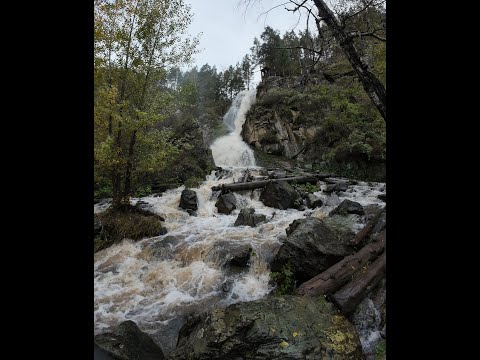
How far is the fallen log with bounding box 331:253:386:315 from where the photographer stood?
4.30 meters

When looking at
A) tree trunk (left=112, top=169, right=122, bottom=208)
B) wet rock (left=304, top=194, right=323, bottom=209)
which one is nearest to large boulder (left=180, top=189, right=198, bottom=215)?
tree trunk (left=112, top=169, right=122, bottom=208)

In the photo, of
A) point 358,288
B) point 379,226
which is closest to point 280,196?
point 379,226

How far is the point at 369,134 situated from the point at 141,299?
1748cm

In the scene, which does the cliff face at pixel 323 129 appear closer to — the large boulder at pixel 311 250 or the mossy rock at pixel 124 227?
the large boulder at pixel 311 250

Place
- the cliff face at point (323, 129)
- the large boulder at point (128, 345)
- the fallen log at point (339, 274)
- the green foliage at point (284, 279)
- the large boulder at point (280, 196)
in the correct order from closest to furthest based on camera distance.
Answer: the large boulder at point (128, 345), the fallen log at point (339, 274), the green foliage at point (284, 279), the large boulder at point (280, 196), the cliff face at point (323, 129)

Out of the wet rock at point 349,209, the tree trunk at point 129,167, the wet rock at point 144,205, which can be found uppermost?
the tree trunk at point 129,167

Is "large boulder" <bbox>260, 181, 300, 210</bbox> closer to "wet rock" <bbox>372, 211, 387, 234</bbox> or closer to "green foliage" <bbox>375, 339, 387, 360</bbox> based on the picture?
"wet rock" <bbox>372, 211, 387, 234</bbox>

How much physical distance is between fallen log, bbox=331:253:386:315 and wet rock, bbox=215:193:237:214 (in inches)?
290

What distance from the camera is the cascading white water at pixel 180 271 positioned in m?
5.40

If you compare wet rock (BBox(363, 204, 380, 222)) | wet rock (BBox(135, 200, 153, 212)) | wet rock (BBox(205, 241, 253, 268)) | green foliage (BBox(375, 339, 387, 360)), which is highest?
wet rock (BBox(363, 204, 380, 222))

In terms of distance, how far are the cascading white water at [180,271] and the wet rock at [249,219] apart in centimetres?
28

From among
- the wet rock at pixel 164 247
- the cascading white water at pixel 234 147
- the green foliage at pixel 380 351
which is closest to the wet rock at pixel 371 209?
the green foliage at pixel 380 351
